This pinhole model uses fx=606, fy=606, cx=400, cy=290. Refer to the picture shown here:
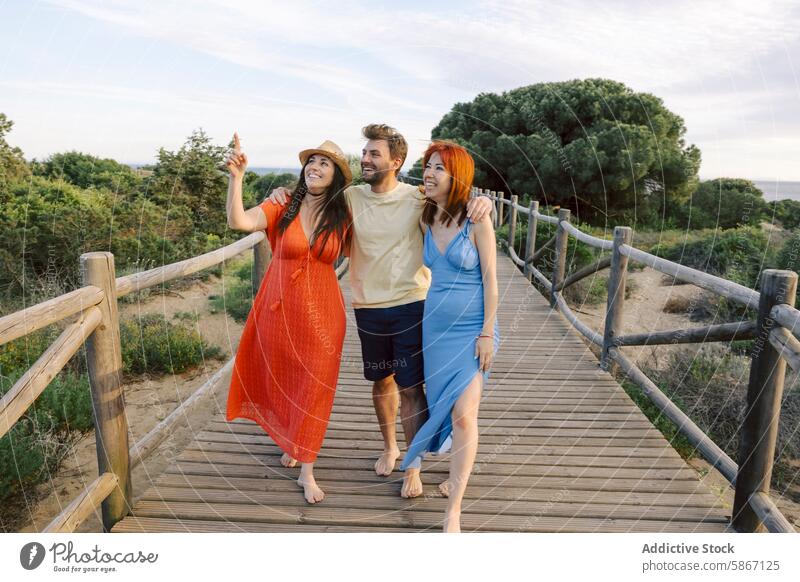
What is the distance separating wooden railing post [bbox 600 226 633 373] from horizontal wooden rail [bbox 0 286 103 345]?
10.6ft

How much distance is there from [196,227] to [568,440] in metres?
9.04

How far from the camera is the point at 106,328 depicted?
2.39m

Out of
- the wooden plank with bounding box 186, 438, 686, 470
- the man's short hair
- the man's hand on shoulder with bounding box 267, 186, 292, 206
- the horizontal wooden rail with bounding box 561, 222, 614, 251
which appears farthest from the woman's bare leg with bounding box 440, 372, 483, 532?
the horizontal wooden rail with bounding box 561, 222, 614, 251

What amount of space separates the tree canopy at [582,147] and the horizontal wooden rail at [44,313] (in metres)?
3.39

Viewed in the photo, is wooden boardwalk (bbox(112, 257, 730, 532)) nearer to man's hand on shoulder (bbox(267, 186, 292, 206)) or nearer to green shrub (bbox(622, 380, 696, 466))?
green shrub (bbox(622, 380, 696, 466))

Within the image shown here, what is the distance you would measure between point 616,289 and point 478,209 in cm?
237

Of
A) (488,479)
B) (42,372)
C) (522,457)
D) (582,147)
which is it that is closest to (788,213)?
(582,147)

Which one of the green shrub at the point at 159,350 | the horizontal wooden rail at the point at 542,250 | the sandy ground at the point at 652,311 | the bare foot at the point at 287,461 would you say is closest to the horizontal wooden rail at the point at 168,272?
the bare foot at the point at 287,461

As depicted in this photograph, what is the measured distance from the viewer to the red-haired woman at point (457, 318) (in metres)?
2.37

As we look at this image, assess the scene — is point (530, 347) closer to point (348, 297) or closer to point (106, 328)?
point (348, 297)

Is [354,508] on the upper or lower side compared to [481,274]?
lower

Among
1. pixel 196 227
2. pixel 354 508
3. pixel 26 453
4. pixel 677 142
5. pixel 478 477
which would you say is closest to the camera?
pixel 354 508

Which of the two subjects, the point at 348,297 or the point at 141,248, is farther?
the point at 141,248
